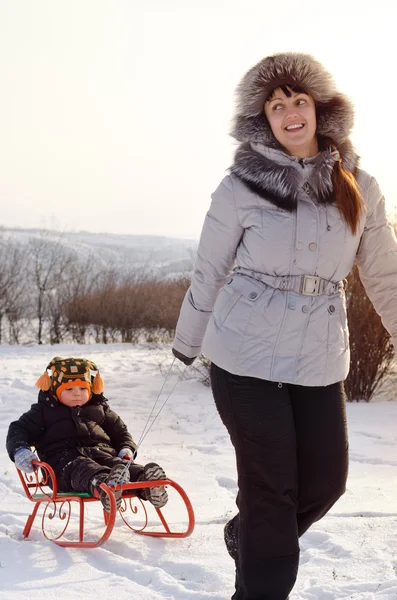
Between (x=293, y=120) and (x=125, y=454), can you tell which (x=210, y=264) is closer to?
(x=293, y=120)

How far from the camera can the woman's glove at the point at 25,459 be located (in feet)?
11.9

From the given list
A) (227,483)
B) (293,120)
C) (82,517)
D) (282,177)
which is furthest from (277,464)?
(227,483)

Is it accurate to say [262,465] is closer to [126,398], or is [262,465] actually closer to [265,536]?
[265,536]

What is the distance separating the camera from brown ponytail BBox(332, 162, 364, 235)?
2.41 m

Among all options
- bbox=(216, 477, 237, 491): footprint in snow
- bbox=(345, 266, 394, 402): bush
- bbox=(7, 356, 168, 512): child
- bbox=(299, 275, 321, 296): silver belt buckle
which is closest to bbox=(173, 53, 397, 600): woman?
bbox=(299, 275, 321, 296): silver belt buckle

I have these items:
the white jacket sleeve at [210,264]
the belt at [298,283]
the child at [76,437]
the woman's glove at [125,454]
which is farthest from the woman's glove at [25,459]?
the belt at [298,283]

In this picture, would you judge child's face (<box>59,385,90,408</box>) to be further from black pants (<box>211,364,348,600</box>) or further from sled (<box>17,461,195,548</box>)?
black pants (<box>211,364,348,600</box>)

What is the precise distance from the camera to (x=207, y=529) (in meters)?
3.79

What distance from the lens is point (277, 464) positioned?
7.71ft

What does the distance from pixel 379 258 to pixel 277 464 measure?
0.83 meters

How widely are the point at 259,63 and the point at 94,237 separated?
63.9m

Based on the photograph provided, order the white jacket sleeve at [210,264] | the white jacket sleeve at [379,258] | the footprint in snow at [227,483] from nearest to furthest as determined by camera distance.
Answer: the white jacket sleeve at [210,264] < the white jacket sleeve at [379,258] < the footprint in snow at [227,483]

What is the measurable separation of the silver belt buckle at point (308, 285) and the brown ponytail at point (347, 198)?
23cm

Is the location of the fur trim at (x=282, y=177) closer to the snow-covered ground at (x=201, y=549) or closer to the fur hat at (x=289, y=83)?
the fur hat at (x=289, y=83)
